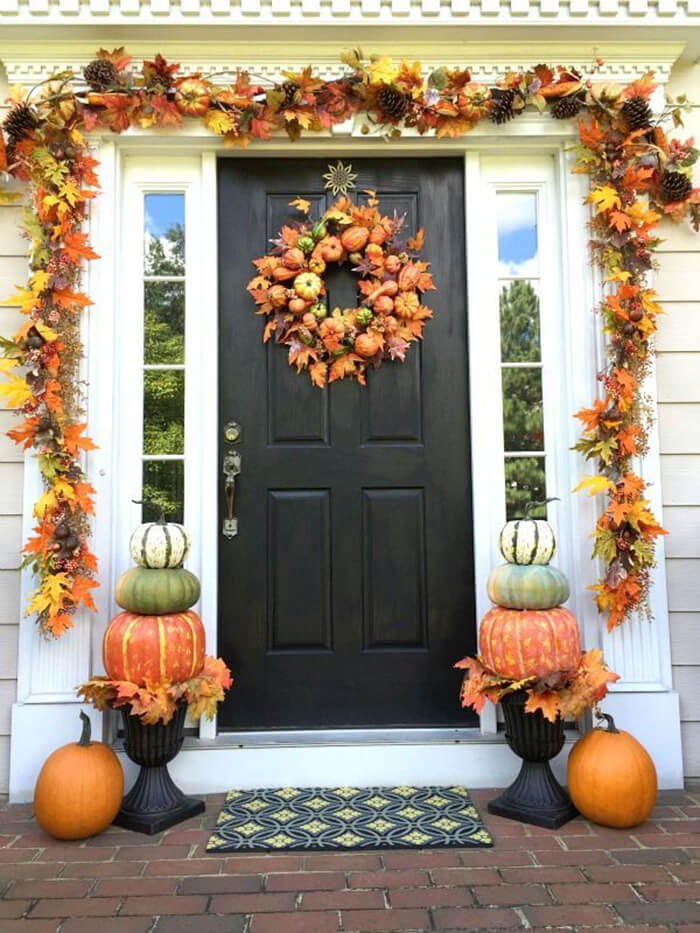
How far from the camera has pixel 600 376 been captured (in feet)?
8.80

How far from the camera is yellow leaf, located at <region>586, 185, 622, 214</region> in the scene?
105 inches

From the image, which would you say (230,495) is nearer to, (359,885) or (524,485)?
(524,485)

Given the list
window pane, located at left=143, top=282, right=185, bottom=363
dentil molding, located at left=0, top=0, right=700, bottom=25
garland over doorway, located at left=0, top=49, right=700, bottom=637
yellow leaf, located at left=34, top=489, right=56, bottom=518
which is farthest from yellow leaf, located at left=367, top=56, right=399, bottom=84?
yellow leaf, located at left=34, top=489, right=56, bottom=518

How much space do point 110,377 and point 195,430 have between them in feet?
1.16

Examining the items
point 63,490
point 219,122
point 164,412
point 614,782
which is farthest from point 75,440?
point 614,782

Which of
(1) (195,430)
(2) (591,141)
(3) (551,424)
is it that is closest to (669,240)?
(2) (591,141)

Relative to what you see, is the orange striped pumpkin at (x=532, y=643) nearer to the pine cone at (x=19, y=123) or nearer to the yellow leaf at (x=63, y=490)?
the yellow leaf at (x=63, y=490)

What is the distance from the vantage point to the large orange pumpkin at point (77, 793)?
86.6 inches

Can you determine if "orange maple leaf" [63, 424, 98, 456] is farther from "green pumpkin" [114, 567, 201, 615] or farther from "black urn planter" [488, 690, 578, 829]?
"black urn planter" [488, 690, 578, 829]

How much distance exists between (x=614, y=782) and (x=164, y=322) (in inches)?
86.5

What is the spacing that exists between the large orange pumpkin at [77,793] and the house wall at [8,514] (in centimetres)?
42

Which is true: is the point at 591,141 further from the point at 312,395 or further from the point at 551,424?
the point at 312,395

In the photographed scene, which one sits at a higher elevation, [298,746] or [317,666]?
[317,666]

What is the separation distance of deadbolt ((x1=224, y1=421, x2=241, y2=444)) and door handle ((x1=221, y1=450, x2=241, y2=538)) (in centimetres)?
7
